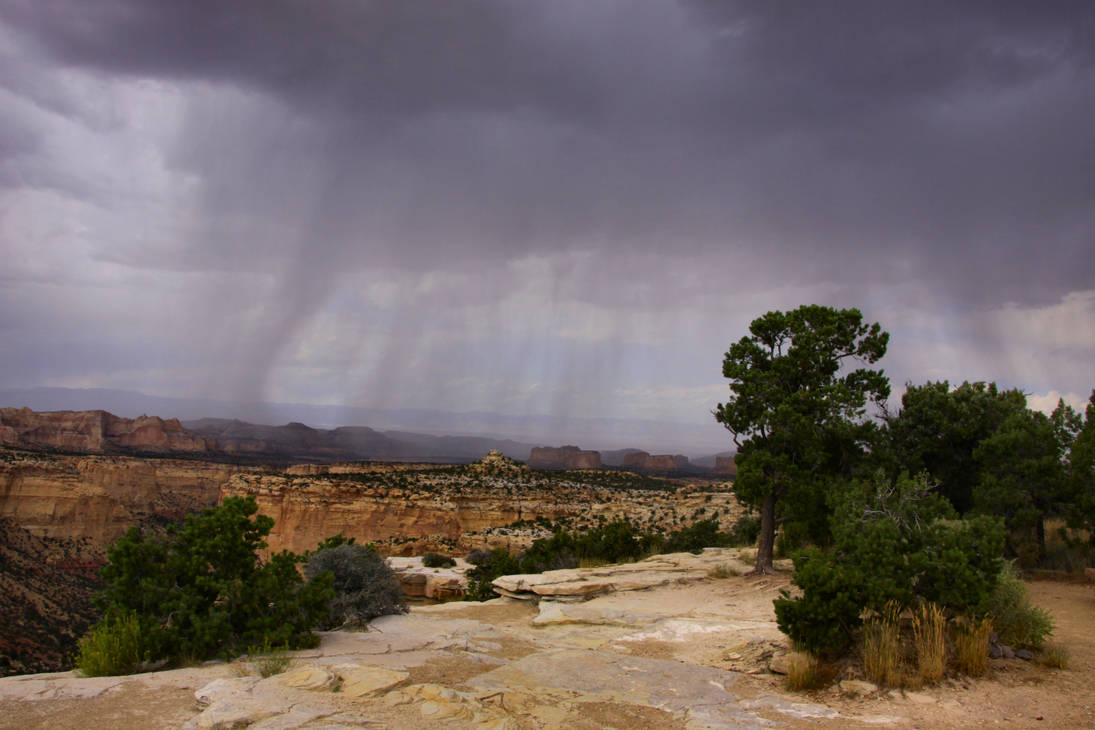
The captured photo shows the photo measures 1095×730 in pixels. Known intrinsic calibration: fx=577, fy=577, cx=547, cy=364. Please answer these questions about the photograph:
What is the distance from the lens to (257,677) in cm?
700

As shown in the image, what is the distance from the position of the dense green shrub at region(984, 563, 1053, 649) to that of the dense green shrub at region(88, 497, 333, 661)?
9.97m

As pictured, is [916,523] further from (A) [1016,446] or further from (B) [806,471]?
(A) [1016,446]

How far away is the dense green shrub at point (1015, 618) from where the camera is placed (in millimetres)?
7867

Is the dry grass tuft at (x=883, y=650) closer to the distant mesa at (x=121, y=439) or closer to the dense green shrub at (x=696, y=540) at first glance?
the dense green shrub at (x=696, y=540)

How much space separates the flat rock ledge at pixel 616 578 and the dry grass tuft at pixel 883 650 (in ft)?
27.8

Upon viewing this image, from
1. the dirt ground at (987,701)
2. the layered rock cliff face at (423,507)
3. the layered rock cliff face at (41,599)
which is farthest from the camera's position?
the layered rock cliff face at (423,507)

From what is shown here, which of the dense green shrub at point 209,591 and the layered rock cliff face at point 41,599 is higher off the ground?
the dense green shrub at point 209,591

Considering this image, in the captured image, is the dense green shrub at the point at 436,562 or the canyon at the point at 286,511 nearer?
the dense green shrub at the point at 436,562

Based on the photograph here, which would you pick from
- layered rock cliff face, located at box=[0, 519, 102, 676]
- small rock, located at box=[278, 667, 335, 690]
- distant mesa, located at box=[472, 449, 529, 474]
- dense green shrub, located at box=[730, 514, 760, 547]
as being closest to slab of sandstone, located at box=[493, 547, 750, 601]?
dense green shrub, located at box=[730, 514, 760, 547]

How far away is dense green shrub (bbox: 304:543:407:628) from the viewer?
461 inches

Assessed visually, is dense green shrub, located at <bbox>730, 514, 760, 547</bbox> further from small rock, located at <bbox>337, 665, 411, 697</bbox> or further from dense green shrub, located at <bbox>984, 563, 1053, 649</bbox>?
small rock, located at <bbox>337, 665, 411, 697</bbox>

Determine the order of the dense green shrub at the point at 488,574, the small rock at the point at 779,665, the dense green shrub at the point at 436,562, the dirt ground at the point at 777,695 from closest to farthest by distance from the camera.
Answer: the dirt ground at the point at 777,695 < the small rock at the point at 779,665 < the dense green shrub at the point at 488,574 < the dense green shrub at the point at 436,562

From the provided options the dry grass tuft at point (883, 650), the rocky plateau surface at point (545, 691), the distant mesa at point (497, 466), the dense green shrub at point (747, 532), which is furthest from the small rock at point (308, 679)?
the distant mesa at point (497, 466)

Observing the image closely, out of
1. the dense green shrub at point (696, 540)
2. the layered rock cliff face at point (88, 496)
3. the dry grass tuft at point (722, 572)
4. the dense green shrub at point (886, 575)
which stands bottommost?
the layered rock cliff face at point (88, 496)
